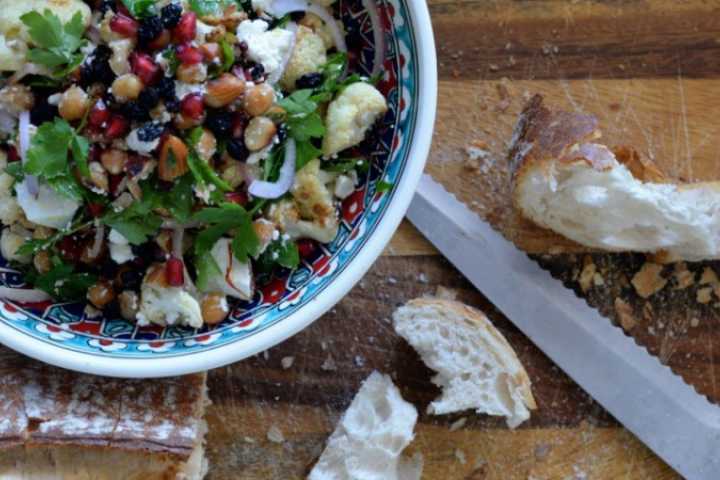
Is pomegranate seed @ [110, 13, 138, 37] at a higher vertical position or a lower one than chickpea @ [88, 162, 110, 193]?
higher

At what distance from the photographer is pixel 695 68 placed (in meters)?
3.21

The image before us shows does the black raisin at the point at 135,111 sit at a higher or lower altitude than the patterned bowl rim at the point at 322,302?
higher

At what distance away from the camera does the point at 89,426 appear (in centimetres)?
276

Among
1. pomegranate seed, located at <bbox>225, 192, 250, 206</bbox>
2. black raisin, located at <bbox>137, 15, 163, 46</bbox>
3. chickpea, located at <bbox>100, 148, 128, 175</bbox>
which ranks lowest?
pomegranate seed, located at <bbox>225, 192, 250, 206</bbox>

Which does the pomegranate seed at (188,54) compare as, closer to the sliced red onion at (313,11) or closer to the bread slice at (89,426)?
the sliced red onion at (313,11)

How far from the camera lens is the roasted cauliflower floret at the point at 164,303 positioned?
2521 mm

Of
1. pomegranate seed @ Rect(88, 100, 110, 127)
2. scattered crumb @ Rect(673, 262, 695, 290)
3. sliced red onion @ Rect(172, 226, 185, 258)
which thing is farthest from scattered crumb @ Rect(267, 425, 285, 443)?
scattered crumb @ Rect(673, 262, 695, 290)

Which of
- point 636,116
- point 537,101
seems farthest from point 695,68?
point 537,101

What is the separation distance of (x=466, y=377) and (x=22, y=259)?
5.02 feet

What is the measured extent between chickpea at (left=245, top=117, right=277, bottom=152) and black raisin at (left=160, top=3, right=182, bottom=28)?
1.12 ft

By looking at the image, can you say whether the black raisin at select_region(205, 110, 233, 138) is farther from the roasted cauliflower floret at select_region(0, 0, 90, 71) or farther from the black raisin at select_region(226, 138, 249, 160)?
the roasted cauliflower floret at select_region(0, 0, 90, 71)

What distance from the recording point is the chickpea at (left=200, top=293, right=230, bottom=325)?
260 cm

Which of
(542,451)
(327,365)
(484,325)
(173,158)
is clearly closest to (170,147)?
A: (173,158)

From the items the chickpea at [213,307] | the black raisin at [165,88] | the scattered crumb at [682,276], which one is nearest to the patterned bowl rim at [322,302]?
the chickpea at [213,307]
